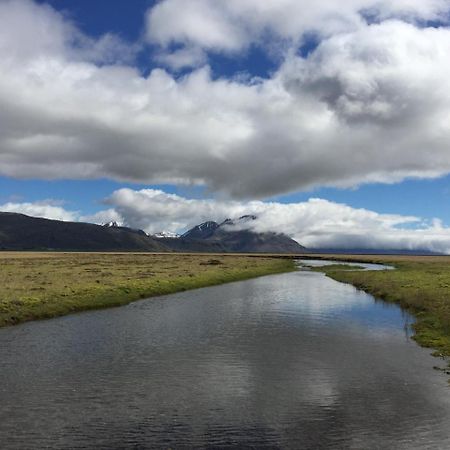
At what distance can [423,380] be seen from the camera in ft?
88.2

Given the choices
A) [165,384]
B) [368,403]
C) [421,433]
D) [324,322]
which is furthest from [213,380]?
[324,322]

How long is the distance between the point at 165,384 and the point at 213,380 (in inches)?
112

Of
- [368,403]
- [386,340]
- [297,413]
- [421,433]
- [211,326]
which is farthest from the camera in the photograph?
[211,326]

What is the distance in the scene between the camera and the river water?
19000 mm

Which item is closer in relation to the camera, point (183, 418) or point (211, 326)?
point (183, 418)

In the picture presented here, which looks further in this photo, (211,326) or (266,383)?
(211,326)

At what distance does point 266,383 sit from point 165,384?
581cm

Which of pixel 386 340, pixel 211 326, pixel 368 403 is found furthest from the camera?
pixel 211 326

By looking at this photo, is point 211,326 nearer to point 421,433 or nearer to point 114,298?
point 114,298

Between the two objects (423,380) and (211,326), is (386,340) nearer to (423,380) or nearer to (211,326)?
(423,380)

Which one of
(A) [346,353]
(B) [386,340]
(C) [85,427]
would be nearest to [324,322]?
(B) [386,340]

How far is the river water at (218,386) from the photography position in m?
19.0

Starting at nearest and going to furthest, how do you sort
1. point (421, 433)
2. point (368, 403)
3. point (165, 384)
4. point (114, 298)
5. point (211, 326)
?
point (421, 433) < point (368, 403) < point (165, 384) < point (211, 326) < point (114, 298)

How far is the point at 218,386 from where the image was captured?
25.3m
